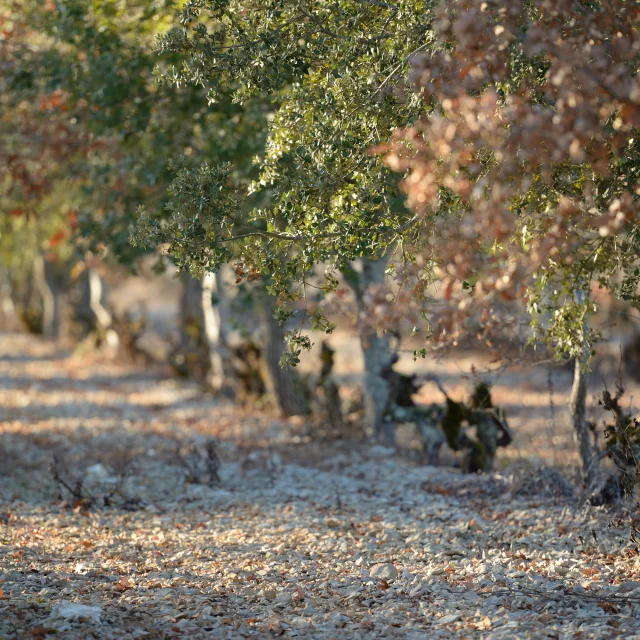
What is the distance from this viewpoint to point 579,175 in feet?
16.4

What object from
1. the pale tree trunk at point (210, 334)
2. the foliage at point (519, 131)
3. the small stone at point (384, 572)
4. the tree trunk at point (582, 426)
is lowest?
the small stone at point (384, 572)

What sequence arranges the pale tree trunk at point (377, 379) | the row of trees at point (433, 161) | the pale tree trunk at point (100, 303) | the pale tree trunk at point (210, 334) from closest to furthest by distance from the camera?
the row of trees at point (433, 161), the pale tree trunk at point (377, 379), the pale tree trunk at point (210, 334), the pale tree trunk at point (100, 303)

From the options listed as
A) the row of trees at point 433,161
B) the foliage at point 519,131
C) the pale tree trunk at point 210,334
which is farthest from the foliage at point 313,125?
the pale tree trunk at point 210,334

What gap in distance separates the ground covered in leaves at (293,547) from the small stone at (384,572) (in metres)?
0.02

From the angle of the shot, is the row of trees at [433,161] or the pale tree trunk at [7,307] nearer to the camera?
the row of trees at [433,161]

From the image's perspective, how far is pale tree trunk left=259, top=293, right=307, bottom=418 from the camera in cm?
1219

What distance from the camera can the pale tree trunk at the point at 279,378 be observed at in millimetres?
12190

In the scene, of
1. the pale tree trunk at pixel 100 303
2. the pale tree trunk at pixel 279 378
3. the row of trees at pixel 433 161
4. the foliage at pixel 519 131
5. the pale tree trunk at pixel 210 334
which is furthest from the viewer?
the pale tree trunk at pixel 100 303

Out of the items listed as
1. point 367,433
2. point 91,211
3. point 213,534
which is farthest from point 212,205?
point 367,433

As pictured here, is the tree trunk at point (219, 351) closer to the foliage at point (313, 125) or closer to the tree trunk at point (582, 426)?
the tree trunk at point (582, 426)

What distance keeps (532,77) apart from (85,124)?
6896 millimetres

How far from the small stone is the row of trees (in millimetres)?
1700

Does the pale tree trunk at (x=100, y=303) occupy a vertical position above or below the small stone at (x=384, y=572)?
above

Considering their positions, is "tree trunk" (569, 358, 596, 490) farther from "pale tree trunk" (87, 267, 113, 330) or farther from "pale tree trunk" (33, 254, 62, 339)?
"pale tree trunk" (33, 254, 62, 339)
